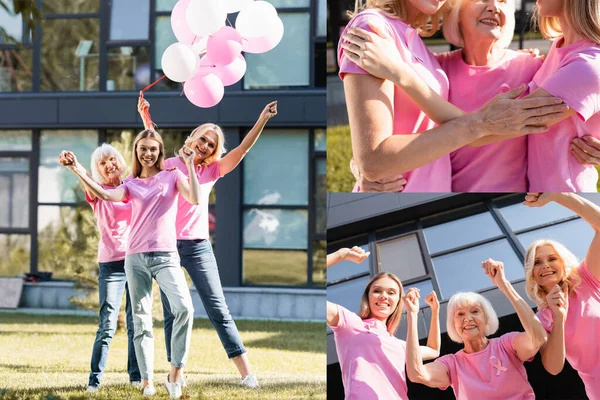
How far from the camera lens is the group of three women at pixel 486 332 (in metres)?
2.36

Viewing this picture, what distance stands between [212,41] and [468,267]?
81.9 inches

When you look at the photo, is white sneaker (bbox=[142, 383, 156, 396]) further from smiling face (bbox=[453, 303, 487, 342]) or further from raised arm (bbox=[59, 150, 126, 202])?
smiling face (bbox=[453, 303, 487, 342])

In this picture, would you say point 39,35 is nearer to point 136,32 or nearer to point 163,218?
point 136,32

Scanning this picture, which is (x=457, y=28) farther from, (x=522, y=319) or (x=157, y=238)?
(x=157, y=238)

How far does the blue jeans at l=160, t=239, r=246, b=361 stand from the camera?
4223mm

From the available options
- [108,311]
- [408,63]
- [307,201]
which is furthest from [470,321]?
[307,201]

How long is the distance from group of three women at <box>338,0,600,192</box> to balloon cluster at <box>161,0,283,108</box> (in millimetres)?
1821

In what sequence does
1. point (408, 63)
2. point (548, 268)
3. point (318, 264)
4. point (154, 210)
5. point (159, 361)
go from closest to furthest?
point (408, 63)
point (548, 268)
point (154, 210)
point (159, 361)
point (318, 264)

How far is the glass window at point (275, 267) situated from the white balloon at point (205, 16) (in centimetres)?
392

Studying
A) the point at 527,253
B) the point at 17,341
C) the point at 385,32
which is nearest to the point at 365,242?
the point at 527,253

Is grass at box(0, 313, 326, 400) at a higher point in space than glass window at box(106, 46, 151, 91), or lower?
lower

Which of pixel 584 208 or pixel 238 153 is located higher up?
pixel 238 153

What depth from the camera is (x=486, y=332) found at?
242 centimetres

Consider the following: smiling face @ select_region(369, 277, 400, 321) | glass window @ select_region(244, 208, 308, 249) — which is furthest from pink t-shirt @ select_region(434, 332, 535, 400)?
glass window @ select_region(244, 208, 308, 249)
